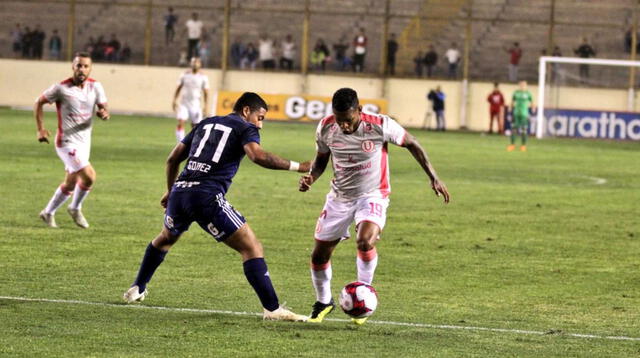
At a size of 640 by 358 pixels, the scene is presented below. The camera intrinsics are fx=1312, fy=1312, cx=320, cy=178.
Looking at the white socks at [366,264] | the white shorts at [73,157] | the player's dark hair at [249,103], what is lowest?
the white socks at [366,264]

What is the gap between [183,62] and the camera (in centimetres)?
5406

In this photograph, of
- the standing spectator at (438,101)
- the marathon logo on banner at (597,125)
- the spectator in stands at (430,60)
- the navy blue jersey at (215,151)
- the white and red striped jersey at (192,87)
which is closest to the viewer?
the navy blue jersey at (215,151)

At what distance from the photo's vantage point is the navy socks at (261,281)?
33.4ft

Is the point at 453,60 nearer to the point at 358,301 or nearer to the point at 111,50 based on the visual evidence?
the point at 111,50

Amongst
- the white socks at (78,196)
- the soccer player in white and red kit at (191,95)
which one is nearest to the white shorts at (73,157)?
the white socks at (78,196)

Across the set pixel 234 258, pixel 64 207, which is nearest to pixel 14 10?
pixel 64 207

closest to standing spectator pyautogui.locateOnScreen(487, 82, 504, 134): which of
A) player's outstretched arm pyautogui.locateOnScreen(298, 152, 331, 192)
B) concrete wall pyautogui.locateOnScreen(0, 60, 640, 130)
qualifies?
concrete wall pyautogui.locateOnScreen(0, 60, 640, 130)

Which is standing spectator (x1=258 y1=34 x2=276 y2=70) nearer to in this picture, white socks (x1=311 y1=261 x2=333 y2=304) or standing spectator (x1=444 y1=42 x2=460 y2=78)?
standing spectator (x1=444 y1=42 x2=460 y2=78)

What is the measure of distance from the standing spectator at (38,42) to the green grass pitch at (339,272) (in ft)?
92.5

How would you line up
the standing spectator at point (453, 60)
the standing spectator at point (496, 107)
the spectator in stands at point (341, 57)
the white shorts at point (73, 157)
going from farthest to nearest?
the spectator in stands at point (341, 57)
the standing spectator at point (453, 60)
the standing spectator at point (496, 107)
the white shorts at point (73, 157)

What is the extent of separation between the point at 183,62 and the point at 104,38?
367 centimetres

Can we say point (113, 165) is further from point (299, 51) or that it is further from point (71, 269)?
point (299, 51)

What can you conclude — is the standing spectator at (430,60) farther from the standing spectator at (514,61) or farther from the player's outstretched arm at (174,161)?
the player's outstretched arm at (174,161)

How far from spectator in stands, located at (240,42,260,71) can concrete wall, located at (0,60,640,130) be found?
1.35ft
